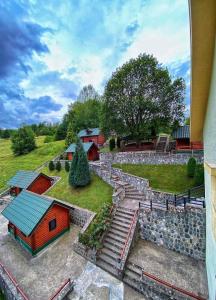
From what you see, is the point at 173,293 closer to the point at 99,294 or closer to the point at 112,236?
the point at 99,294

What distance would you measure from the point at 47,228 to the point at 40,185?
30.2 ft

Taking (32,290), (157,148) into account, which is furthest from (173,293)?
(157,148)

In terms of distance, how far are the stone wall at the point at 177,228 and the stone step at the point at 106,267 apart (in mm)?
2912

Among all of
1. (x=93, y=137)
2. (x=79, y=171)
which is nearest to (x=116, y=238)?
(x=79, y=171)

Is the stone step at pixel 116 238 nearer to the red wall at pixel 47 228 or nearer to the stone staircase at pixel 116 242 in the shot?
the stone staircase at pixel 116 242

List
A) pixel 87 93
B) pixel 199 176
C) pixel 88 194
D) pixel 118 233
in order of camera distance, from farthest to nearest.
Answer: pixel 87 93 < pixel 88 194 < pixel 199 176 < pixel 118 233

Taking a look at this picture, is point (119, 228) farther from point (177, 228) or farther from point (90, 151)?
point (90, 151)

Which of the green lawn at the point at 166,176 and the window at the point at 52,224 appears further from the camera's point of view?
the green lawn at the point at 166,176

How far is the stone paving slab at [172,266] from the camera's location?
8383 mm

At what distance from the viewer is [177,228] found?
33.9 feet

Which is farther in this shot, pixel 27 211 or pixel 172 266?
pixel 27 211

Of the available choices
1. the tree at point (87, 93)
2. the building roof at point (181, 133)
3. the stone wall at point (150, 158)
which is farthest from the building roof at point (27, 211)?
the tree at point (87, 93)

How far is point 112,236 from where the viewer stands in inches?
457

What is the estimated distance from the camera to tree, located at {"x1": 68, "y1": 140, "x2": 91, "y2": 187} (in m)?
17.6
